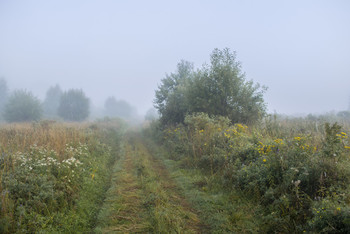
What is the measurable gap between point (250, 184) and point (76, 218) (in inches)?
180

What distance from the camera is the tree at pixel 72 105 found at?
4988 cm

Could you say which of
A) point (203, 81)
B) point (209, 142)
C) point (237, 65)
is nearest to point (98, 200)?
point (209, 142)

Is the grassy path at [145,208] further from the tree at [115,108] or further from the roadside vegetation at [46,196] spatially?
the tree at [115,108]

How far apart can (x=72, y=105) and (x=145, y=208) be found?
51678mm

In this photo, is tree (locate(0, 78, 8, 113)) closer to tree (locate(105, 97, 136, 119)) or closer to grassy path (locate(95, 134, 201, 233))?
tree (locate(105, 97, 136, 119))

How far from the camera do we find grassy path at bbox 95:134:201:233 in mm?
4348

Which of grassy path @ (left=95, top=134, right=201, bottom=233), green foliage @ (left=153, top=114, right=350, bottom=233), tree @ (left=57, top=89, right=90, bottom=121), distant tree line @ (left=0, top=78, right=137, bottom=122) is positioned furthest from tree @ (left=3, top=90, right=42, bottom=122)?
green foliage @ (left=153, top=114, right=350, bottom=233)

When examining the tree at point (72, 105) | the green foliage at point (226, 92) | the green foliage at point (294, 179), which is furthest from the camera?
the tree at point (72, 105)

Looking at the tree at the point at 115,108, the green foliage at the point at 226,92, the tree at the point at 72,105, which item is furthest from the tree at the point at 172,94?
the tree at the point at 115,108

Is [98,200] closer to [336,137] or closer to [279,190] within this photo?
[279,190]

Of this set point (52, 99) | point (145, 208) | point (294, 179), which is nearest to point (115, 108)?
point (52, 99)

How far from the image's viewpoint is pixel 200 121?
1184 centimetres

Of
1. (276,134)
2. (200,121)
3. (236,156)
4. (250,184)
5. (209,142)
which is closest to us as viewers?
(250,184)

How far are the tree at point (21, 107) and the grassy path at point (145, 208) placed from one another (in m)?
38.3
